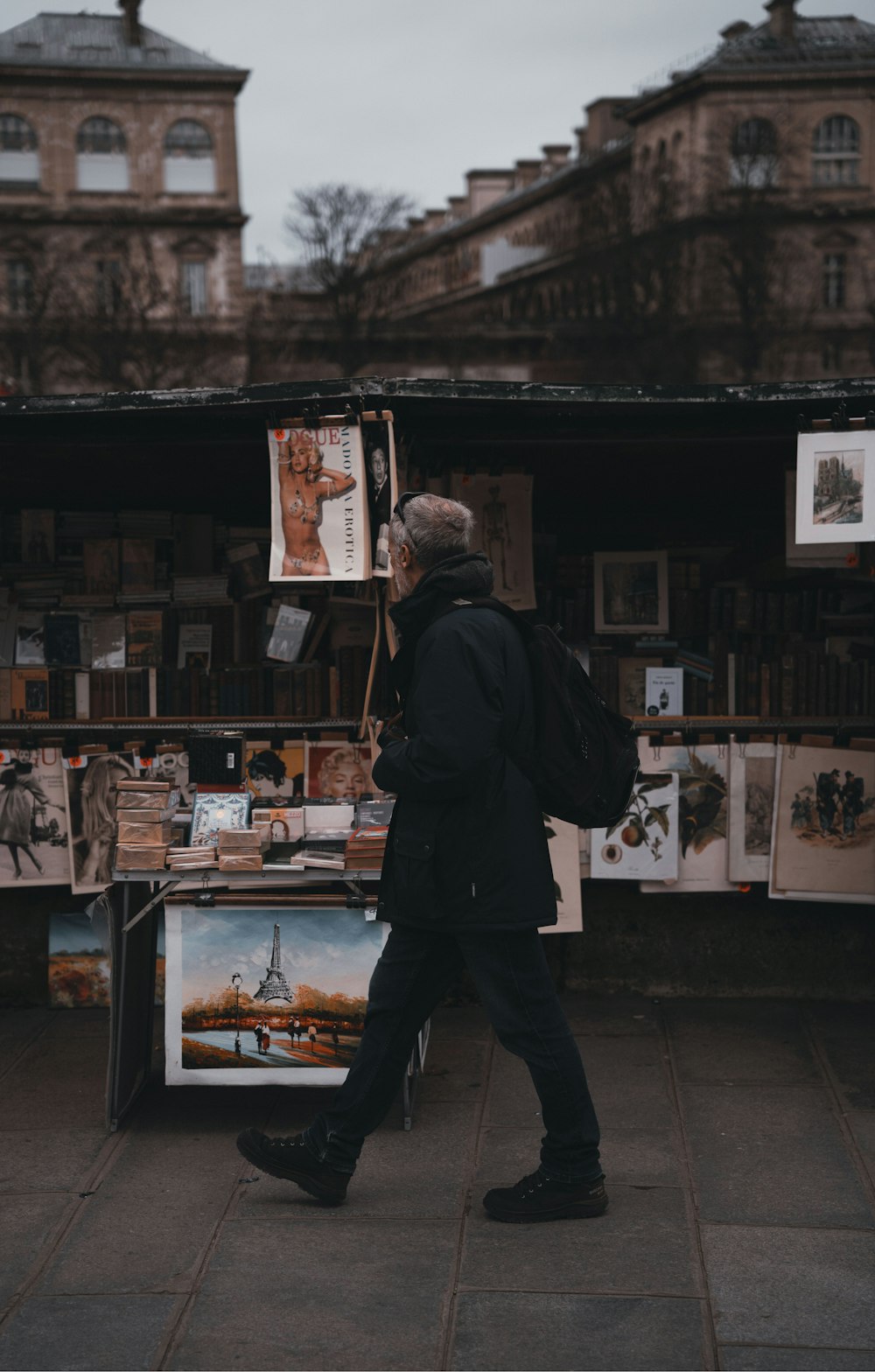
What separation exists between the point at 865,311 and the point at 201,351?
2630 cm

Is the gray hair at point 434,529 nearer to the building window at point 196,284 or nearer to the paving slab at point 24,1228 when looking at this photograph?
the paving slab at point 24,1228

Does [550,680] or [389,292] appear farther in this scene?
[389,292]

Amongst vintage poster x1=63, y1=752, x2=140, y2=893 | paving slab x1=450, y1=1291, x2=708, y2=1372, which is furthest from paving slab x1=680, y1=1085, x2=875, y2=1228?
vintage poster x1=63, y1=752, x2=140, y2=893

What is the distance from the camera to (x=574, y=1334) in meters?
3.68

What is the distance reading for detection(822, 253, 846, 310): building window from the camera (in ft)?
204

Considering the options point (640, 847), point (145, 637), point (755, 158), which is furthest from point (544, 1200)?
point (755, 158)

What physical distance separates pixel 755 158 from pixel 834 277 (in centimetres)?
593

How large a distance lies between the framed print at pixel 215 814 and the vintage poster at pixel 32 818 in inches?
61.8

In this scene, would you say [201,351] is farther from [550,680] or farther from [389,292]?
[550,680]

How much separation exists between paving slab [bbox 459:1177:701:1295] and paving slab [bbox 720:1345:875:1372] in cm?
31

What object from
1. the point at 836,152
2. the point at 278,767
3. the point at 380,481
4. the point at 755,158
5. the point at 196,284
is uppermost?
the point at 836,152

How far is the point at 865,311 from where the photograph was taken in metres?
59.9

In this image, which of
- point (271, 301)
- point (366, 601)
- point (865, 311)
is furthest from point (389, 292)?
point (366, 601)

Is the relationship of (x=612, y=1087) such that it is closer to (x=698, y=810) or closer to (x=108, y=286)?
(x=698, y=810)
